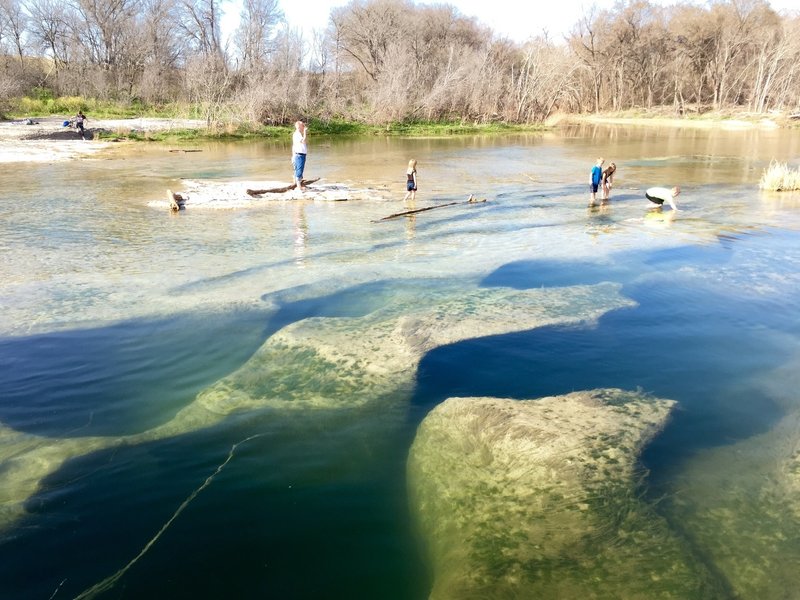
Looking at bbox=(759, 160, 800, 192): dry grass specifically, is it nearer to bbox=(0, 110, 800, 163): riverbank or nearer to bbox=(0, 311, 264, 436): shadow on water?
bbox=(0, 311, 264, 436): shadow on water

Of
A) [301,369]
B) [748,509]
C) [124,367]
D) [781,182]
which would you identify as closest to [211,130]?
[781,182]

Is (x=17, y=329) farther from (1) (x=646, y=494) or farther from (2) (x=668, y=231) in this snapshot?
(2) (x=668, y=231)

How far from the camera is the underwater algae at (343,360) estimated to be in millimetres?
4527

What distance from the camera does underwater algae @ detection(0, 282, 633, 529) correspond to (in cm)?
453

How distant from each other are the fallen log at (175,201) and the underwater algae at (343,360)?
27.8 feet

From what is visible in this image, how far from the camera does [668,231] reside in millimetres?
12469

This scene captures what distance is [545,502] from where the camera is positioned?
12.9ft

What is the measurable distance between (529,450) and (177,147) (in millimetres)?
31017

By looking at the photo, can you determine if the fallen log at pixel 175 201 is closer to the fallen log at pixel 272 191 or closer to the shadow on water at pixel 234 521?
the fallen log at pixel 272 191

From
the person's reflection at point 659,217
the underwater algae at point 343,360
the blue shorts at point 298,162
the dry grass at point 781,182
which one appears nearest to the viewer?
the underwater algae at point 343,360

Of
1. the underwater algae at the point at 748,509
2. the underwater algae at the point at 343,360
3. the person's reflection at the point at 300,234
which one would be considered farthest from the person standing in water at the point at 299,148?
the underwater algae at the point at 748,509

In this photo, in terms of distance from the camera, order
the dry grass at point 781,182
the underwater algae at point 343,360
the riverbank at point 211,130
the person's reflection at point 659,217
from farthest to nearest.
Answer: the riverbank at point 211,130
the dry grass at point 781,182
the person's reflection at point 659,217
the underwater algae at point 343,360

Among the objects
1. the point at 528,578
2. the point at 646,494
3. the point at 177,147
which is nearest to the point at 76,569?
the point at 528,578

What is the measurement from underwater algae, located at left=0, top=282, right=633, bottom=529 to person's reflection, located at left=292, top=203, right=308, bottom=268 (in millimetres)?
2748
